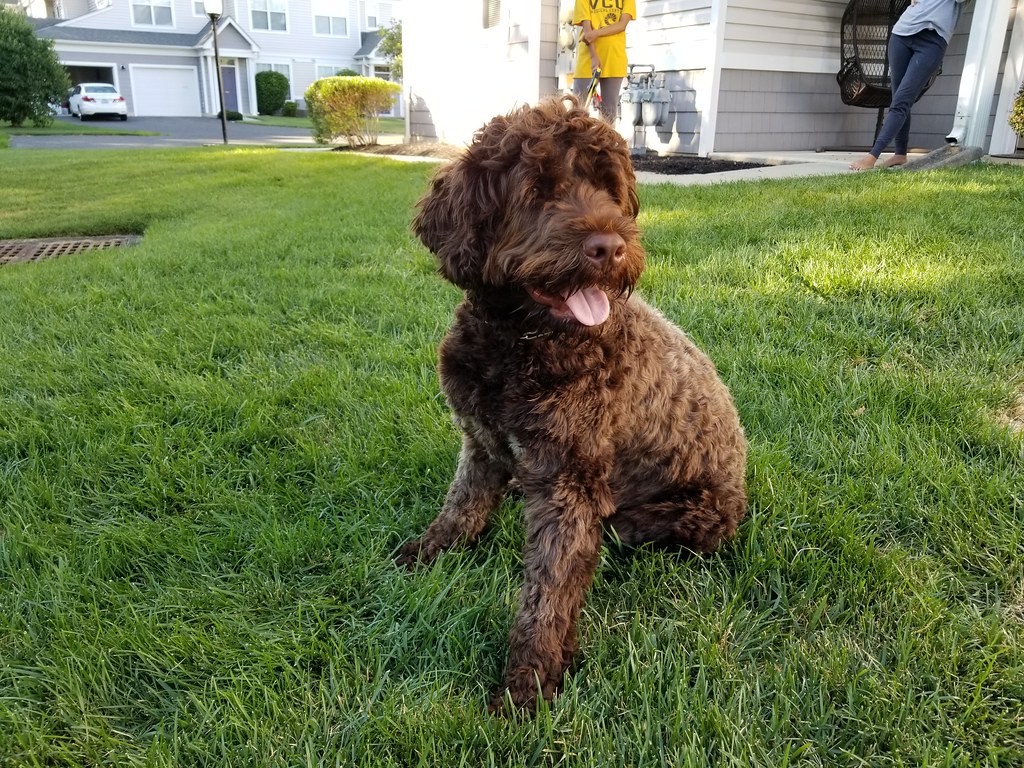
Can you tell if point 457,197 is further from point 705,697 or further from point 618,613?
point 705,697

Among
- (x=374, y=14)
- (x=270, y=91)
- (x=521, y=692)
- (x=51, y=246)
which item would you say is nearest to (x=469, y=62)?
(x=51, y=246)

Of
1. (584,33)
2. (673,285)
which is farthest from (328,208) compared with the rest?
(673,285)

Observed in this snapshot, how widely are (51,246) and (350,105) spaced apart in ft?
37.4

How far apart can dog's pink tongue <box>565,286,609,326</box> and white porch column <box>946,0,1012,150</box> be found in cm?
908

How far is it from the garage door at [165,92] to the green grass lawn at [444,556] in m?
51.5

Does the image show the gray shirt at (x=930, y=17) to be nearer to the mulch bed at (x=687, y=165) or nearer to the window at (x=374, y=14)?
the mulch bed at (x=687, y=165)

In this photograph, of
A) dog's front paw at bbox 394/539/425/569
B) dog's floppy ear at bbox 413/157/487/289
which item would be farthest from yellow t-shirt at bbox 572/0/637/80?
dog's front paw at bbox 394/539/425/569

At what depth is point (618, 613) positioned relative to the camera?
84.8 inches

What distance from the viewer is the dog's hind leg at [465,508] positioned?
2455mm

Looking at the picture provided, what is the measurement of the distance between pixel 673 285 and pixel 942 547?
264 centimetres

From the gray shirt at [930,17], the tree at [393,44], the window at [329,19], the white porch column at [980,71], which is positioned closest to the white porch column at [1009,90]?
the white porch column at [980,71]

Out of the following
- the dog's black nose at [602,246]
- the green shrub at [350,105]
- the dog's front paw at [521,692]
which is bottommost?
the dog's front paw at [521,692]

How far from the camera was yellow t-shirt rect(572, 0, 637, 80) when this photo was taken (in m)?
8.54

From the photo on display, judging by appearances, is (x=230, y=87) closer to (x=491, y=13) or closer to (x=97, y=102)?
(x=97, y=102)
